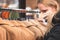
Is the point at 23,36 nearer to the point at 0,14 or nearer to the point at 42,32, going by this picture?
the point at 42,32

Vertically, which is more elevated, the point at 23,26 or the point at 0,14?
the point at 23,26

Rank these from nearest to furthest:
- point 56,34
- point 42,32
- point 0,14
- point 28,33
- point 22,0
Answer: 1. point 56,34
2. point 28,33
3. point 42,32
4. point 0,14
5. point 22,0

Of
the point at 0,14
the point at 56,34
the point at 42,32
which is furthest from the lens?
the point at 0,14

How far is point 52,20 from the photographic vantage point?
47.3 inches

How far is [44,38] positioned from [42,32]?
90 millimetres

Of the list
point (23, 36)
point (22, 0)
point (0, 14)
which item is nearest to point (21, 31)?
point (23, 36)

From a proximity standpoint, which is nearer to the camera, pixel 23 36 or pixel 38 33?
pixel 23 36

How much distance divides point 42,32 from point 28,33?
147mm

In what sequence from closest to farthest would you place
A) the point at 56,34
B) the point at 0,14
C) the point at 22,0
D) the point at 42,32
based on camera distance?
the point at 56,34
the point at 42,32
the point at 0,14
the point at 22,0

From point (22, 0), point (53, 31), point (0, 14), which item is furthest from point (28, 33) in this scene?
point (22, 0)

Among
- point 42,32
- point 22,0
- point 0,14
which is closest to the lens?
point 42,32

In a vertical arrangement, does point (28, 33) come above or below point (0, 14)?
above

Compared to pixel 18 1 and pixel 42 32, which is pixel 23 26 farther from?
pixel 18 1

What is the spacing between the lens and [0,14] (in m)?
2.80
